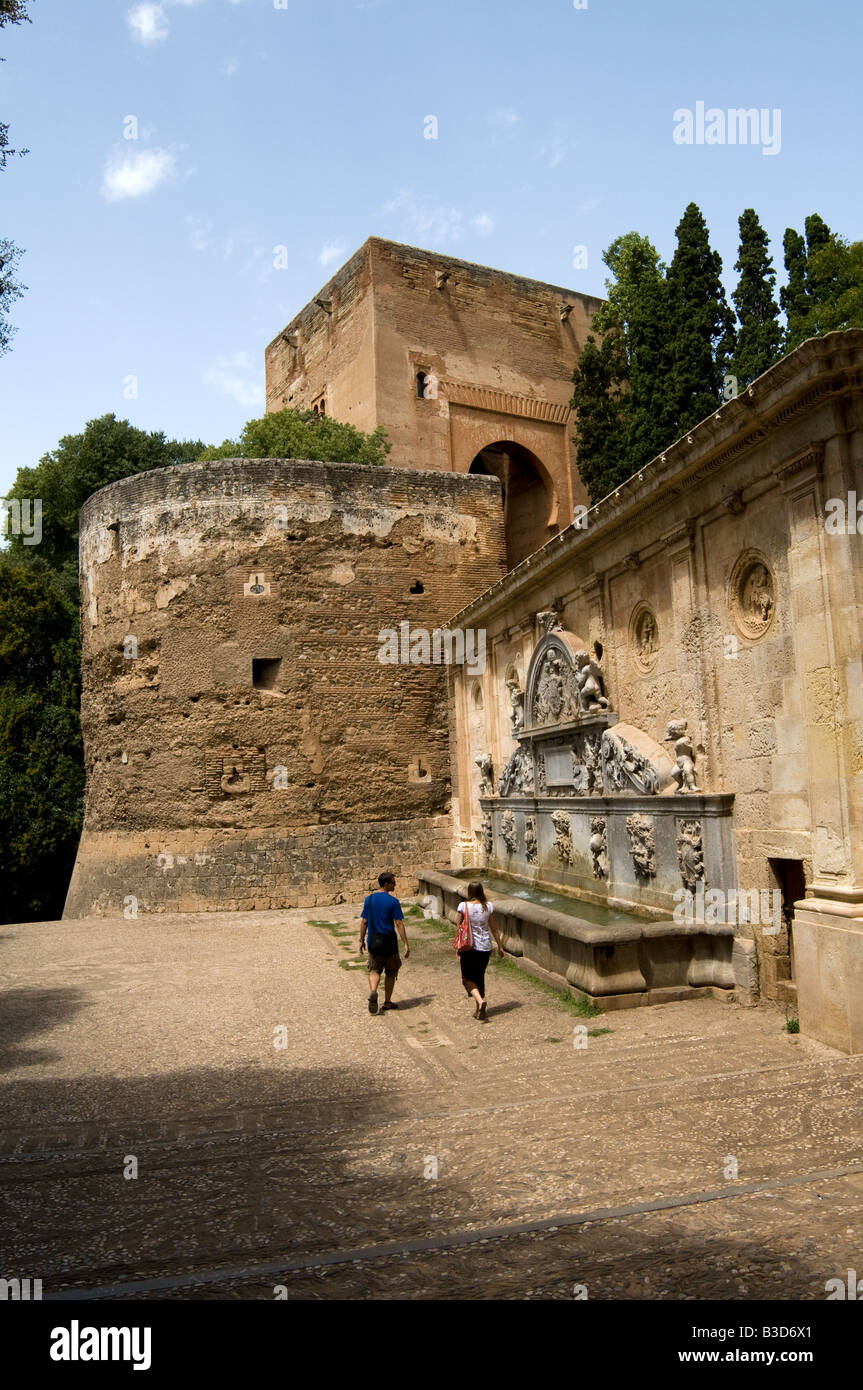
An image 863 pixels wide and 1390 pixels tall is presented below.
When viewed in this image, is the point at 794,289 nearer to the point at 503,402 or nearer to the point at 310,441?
the point at 503,402

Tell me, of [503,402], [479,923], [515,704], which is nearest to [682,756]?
[479,923]

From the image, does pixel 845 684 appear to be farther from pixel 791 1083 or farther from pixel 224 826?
pixel 224 826

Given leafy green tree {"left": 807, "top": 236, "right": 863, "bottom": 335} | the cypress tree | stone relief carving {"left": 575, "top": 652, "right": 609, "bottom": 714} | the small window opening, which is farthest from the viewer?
the cypress tree

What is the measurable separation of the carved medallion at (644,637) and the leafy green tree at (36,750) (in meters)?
14.9

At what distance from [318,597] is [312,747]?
2.50 m

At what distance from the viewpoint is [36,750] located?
70.0ft

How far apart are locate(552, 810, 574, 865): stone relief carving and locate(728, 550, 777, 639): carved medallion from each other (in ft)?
13.3

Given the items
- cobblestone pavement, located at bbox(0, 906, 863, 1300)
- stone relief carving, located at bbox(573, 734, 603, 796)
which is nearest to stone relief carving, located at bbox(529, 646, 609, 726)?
stone relief carving, located at bbox(573, 734, 603, 796)

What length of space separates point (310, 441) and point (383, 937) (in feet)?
53.1

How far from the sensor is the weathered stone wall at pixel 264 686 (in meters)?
15.9

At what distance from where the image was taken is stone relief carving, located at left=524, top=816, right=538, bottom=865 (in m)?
12.9

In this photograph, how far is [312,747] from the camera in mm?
16188

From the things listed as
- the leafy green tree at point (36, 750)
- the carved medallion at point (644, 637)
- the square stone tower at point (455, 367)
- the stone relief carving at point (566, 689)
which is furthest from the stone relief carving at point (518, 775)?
the square stone tower at point (455, 367)

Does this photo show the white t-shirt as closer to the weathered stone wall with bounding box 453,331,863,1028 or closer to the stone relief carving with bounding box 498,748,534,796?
the weathered stone wall with bounding box 453,331,863,1028
